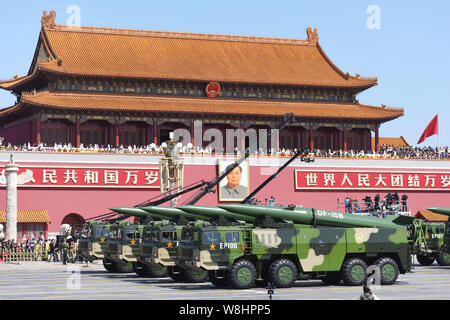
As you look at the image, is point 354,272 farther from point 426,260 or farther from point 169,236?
point 426,260

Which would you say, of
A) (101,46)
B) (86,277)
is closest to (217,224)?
(86,277)

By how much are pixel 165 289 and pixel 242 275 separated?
8.83ft

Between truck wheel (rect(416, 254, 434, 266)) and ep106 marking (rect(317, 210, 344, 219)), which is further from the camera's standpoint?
truck wheel (rect(416, 254, 434, 266))

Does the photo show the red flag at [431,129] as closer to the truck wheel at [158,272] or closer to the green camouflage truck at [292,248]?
the green camouflage truck at [292,248]

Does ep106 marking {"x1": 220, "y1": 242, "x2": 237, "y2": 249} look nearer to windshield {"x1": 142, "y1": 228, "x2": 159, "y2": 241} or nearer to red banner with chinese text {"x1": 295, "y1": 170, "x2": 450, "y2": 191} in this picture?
windshield {"x1": 142, "y1": 228, "x2": 159, "y2": 241}

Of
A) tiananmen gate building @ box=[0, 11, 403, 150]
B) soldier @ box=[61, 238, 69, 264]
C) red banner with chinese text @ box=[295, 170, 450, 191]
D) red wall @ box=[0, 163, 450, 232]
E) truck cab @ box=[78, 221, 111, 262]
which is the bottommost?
soldier @ box=[61, 238, 69, 264]

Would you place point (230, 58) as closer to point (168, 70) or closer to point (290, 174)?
point (168, 70)

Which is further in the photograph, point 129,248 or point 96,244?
point 96,244

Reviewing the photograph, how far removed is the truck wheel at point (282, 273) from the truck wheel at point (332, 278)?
1.87 metres

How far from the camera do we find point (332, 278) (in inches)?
1228

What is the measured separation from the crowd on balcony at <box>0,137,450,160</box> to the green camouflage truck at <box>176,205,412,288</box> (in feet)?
92.5

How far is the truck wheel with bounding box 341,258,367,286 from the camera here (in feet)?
99.9

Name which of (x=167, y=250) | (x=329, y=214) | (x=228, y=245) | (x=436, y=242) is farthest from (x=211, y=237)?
(x=436, y=242)

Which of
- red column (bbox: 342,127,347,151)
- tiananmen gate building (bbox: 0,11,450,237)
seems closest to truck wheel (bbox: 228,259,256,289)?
tiananmen gate building (bbox: 0,11,450,237)
